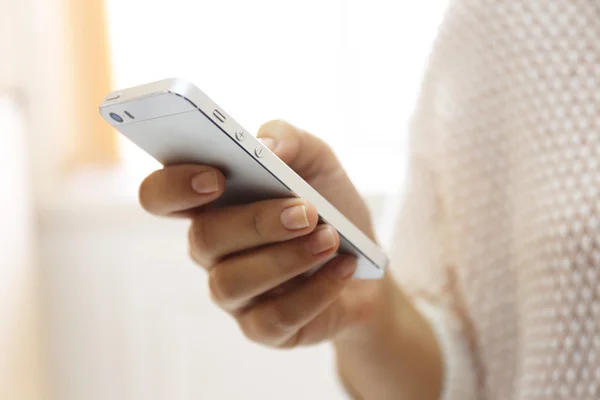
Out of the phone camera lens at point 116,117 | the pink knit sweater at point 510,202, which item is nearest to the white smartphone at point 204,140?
the phone camera lens at point 116,117

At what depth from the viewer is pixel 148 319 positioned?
106cm

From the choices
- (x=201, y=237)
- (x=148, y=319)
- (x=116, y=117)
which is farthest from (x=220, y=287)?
(x=148, y=319)

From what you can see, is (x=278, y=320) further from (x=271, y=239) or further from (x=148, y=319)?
(x=148, y=319)

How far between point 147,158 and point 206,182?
31.3 inches

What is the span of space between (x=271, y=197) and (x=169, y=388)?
29.9 inches

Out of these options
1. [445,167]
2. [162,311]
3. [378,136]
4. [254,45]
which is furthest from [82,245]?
[445,167]

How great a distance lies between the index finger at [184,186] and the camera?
0.37 metres

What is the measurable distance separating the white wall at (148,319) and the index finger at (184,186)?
0.65 metres

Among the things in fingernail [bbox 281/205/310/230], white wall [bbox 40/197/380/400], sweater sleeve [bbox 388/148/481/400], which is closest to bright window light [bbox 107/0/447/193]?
white wall [bbox 40/197/380/400]

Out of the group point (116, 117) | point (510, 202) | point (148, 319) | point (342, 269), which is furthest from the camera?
point (148, 319)

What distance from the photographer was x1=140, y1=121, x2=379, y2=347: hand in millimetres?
384

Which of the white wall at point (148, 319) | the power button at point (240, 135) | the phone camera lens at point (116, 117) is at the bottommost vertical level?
the white wall at point (148, 319)

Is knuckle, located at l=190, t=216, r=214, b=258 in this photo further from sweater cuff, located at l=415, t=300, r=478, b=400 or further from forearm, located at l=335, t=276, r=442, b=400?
sweater cuff, located at l=415, t=300, r=478, b=400

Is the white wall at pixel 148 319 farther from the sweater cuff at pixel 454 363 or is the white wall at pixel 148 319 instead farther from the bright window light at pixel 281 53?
the sweater cuff at pixel 454 363
